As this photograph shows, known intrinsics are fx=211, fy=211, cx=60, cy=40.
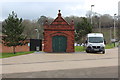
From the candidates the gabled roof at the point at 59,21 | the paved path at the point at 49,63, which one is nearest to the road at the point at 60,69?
the paved path at the point at 49,63

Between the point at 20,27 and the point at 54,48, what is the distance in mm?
5853

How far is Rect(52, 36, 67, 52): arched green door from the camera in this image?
28.8m

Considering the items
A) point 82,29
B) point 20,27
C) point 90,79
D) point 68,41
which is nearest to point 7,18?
point 20,27

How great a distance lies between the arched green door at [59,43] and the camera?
94.3 feet

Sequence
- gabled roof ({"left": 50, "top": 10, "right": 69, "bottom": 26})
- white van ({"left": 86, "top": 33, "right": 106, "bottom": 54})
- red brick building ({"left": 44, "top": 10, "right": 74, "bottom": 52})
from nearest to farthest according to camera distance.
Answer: white van ({"left": 86, "top": 33, "right": 106, "bottom": 54}), red brick building ({"left": 44, "top": 10, "right": 74, "bottom": 52}), gabled roof ({"left": 50, "top": 10, "right": 69, "bottom": 26})

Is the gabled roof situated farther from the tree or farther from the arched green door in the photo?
the tree

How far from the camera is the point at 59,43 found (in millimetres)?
28859

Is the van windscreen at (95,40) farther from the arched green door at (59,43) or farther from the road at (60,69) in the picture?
the road at (60,69)

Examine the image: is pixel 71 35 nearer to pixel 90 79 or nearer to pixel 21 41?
pixel 21 41

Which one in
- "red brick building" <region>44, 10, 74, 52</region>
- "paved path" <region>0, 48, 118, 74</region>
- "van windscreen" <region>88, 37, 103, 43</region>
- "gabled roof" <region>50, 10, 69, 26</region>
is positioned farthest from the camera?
"gabled roof" <region>50, 10, 69, 26</region>

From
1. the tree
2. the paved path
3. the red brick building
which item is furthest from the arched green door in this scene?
the paved path

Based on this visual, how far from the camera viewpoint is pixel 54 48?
94.3 ft

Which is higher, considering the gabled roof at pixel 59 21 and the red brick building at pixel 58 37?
the gabled roof at pixel 59 21

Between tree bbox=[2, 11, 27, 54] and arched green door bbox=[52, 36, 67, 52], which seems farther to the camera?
tree bbox=[2, 11, 27, 54]
